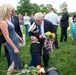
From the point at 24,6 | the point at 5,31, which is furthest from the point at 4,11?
the point at 24,6

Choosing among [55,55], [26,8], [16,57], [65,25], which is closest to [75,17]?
[65,25]

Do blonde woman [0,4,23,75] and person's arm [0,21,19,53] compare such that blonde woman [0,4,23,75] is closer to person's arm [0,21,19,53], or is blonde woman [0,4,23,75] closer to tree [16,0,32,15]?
person's arm [0,21,19,53]

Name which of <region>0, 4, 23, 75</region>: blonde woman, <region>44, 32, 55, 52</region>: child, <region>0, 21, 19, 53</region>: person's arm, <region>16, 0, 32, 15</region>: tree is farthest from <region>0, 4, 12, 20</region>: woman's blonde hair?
<region>16, 0, 32, 15</region>: tree

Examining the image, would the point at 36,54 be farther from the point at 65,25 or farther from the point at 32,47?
the point at 65,25

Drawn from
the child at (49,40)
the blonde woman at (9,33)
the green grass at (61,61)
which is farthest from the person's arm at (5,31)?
the child at (49,40)

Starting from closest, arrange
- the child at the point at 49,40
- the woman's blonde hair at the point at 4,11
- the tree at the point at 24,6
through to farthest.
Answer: the woman's blonde hair at the point at 4,11 < the child at the point at 49,40 < the tree at the point at 24,6

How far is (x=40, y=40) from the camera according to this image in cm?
656

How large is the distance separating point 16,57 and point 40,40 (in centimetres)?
138

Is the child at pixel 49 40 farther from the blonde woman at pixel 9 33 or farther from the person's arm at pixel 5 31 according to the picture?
the person's arm at pixel 5 31

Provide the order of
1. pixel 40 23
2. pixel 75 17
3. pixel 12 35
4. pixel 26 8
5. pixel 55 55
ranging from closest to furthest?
pixel 12 35 < pixel 40 23 < pixel 55 55 < pixel 75 17 < pixel 26 8

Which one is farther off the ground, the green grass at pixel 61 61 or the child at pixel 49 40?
the child at pixel 49 40

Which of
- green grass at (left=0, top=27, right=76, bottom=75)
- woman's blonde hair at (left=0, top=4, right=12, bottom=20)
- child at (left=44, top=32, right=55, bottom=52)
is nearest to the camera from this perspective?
woman's blonde hair at (left=0, top=4, right=12, bottom=20)

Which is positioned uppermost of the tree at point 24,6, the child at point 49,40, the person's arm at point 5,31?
the tree at point 24,6

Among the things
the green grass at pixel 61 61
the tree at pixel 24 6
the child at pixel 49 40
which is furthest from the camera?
the tree at pixel 24 6
